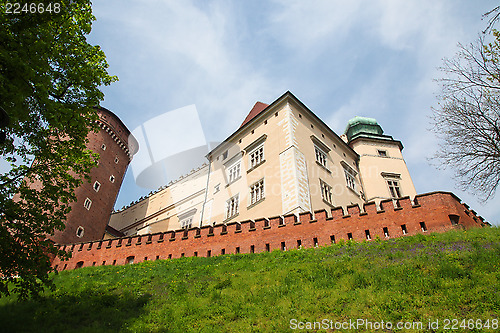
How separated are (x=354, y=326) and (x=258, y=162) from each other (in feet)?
57.1

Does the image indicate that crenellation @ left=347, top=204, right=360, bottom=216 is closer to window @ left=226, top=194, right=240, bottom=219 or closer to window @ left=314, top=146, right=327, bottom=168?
window @ left=314, top=146, right=327, bottom=168

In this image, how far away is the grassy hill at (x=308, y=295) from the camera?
8109 millimetres

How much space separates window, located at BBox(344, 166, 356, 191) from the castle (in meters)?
0.11

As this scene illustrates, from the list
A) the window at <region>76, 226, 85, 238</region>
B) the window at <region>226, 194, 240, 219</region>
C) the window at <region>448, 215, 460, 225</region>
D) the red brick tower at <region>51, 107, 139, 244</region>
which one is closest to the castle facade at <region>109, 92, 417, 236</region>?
the window at <region>226, 194, 240, 219</region>

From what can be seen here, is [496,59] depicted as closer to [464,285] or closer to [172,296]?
[464,285]

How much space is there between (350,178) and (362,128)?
846 cm

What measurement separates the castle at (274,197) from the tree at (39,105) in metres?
8.79

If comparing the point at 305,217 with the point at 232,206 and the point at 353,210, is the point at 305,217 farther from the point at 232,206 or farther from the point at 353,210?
the point at 232,206

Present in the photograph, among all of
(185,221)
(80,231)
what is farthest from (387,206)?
(80,231)

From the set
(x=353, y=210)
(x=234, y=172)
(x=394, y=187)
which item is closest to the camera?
(x=353, y=210)

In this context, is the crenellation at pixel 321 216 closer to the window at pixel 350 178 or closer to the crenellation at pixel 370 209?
the crenellation at pixel 370 209

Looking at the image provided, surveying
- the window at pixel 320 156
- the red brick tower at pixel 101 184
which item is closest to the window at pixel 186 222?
the red brick tower at pixel 101 184

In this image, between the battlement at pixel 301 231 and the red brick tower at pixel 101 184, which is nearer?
the battlement at pixel 301 231

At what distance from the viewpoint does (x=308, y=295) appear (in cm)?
965
